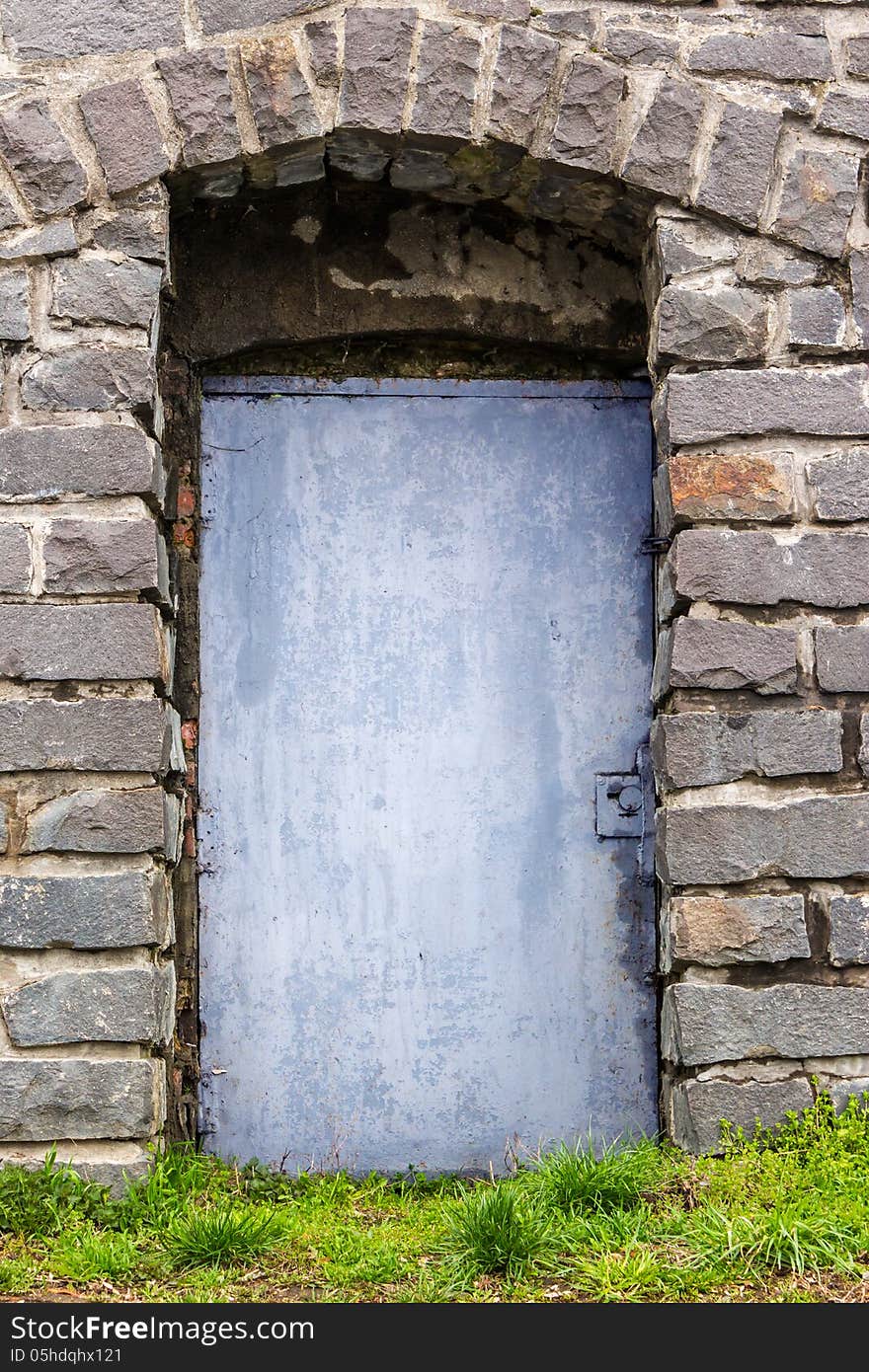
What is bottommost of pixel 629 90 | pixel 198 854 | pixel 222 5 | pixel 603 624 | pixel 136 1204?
pixel 136 1204

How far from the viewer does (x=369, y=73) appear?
335cm

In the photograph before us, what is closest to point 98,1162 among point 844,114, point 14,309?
point 14,309

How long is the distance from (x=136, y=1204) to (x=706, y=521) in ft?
7.57

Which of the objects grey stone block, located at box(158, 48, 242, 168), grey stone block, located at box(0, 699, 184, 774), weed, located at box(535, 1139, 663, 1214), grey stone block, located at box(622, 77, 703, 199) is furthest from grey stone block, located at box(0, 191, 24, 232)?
weed, located at box(535, 1139, 663, 1214)

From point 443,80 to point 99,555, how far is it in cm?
158

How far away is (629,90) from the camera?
11.1ft

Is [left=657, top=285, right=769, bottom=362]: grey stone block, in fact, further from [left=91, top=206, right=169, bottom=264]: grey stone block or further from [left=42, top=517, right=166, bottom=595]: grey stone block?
[left=42, top=517, right=166, bottom=595]: grey stone block

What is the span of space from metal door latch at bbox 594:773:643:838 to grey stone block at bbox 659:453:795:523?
90 cm

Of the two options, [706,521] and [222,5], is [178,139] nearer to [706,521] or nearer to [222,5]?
[222,5]

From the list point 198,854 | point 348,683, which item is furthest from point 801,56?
point 198,854

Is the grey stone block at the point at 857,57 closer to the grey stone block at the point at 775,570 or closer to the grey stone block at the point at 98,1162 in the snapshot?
the grey stone block at the point at 775,570

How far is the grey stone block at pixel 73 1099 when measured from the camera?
3152 millimetres

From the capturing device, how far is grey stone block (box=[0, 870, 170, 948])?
3188 mm

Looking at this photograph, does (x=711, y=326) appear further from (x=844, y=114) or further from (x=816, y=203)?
(x=844, y=114)
